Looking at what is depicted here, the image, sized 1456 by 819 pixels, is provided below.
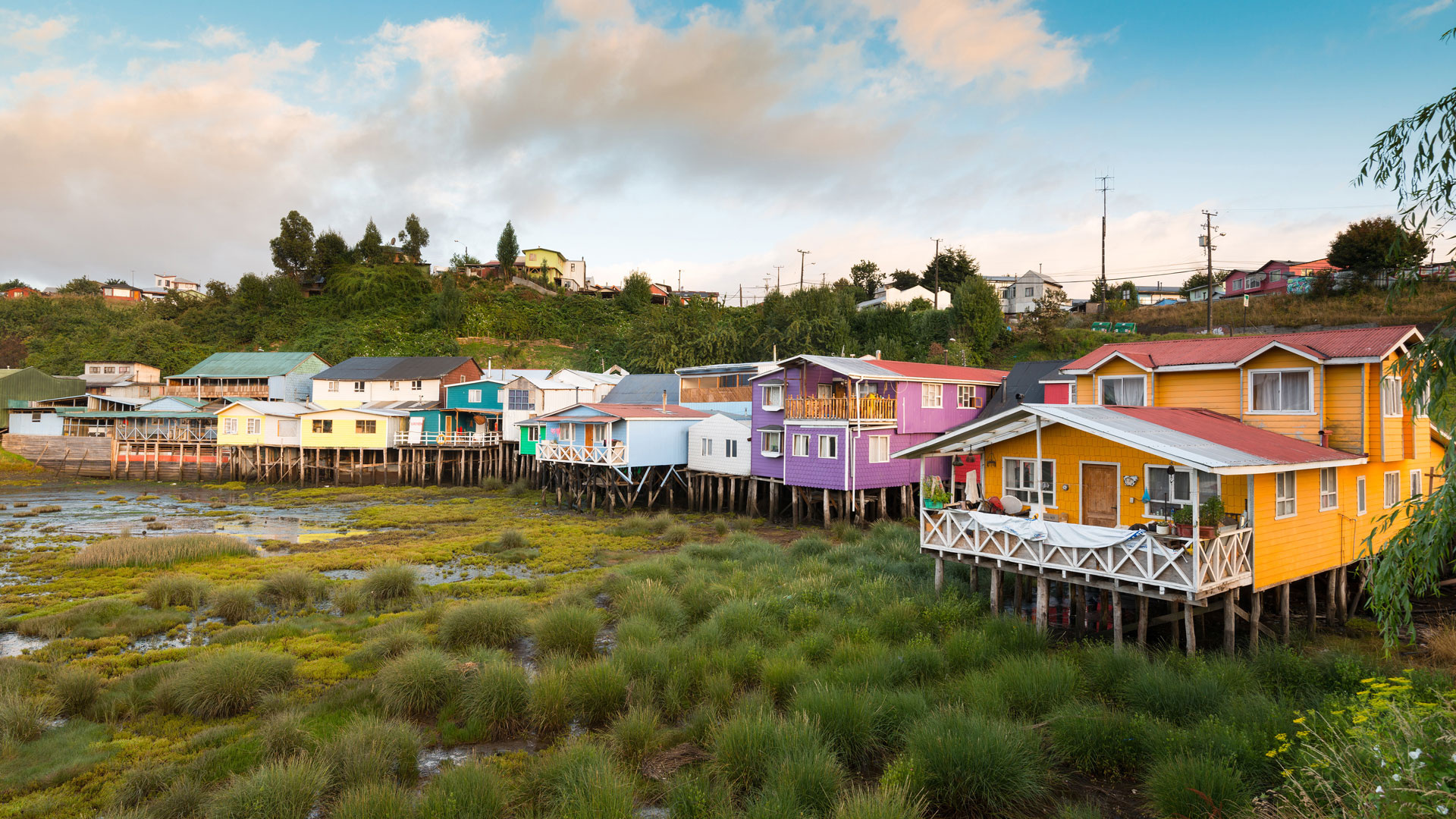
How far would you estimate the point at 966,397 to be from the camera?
1299 inches

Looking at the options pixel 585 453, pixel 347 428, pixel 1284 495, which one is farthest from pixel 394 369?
pixel 1284 495

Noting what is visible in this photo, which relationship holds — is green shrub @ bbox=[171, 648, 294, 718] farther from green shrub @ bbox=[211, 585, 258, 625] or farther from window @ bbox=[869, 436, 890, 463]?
window @ bbox=[869, 436, 890, 463]

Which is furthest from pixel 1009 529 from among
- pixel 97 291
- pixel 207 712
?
pixel 97 291

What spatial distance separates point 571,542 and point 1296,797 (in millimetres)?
23454

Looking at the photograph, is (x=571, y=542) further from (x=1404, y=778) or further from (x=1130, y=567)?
(x=1404, y=778)

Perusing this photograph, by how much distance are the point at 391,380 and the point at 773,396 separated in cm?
3777

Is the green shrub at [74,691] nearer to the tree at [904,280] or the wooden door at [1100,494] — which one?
the wooden door at [1100,494]

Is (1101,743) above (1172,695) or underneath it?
underneath

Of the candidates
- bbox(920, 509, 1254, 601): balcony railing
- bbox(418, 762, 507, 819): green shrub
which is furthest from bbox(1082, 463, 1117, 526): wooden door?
bbox(418, 762, 507, 819): green shrub

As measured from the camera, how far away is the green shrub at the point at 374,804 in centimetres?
798

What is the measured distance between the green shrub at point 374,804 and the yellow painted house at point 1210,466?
442 inches

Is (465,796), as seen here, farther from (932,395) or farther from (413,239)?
(413,239)

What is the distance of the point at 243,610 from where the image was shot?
17.2 meters

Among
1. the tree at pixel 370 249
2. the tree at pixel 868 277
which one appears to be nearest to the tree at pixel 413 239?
the tree at pixel 370 249
